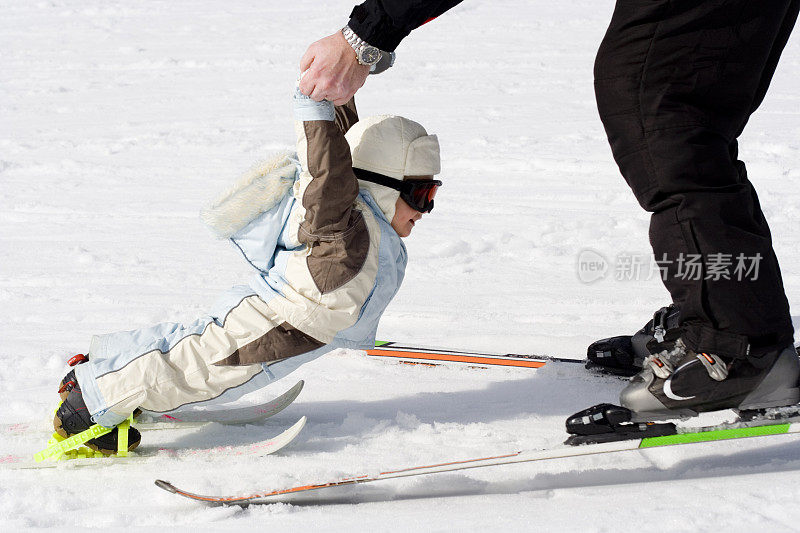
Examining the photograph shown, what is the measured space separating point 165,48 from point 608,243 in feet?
25.1

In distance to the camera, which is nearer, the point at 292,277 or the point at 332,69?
the point at 332,69

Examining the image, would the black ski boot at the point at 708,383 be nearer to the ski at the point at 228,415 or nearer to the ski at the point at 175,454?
the ski at the point at 175,454

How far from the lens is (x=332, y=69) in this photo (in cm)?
202

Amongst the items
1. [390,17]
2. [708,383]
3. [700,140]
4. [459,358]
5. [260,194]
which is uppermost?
[390,17]

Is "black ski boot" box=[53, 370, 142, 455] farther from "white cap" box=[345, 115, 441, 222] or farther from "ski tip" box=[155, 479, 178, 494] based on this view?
"white cap" box=[345, 115, 441, 222]

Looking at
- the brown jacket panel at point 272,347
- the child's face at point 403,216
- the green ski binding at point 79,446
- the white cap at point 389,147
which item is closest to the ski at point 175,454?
the green ski binding at point 79,446

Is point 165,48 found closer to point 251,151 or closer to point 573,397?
point 251,151

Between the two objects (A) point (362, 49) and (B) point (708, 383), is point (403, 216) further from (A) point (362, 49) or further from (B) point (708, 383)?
(B) point (708, 383)

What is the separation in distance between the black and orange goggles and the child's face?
0.01 m

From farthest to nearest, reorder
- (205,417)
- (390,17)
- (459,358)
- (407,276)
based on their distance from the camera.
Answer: (407,276)
(459,358)
(205,417)
(390,17)

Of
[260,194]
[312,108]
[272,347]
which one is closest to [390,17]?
[312,108]

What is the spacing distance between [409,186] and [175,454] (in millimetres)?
1041

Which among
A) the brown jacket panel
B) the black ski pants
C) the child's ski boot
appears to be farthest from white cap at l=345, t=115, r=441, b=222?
the child's ski boot

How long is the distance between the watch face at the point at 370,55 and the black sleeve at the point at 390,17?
0.01 metres
